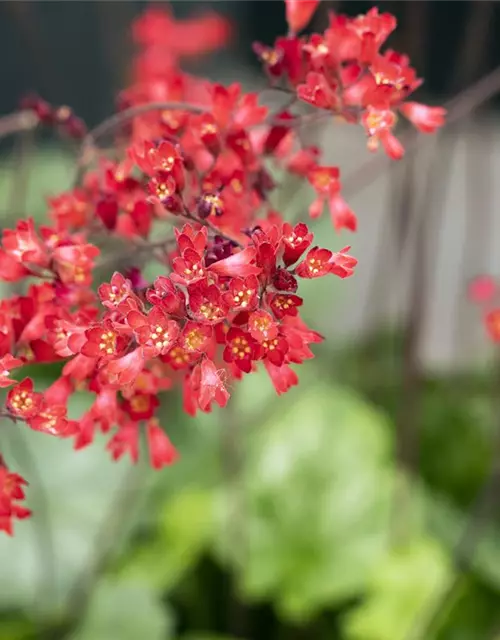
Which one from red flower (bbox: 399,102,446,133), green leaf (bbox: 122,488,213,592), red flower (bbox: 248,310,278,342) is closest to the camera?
red flower (bbox: 248,310,278,342)

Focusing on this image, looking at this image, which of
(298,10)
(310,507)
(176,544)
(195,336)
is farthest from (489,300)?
(195,336)

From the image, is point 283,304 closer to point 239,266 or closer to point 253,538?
point 239,266

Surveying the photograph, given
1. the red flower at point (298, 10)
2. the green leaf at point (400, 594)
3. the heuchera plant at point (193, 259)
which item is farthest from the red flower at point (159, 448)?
the green leaf at point (400, 594)

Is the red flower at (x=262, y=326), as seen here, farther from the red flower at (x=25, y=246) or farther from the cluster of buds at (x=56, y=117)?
the cluster of buds at (x=56, y=117)

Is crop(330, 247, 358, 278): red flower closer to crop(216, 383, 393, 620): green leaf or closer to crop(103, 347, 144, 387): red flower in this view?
crop(103, 347, 144, 387): red flower

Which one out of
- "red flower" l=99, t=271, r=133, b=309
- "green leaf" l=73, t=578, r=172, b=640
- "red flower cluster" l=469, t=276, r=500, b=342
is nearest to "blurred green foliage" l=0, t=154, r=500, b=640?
"green leaf" l=73, t=578, r=172, b=640

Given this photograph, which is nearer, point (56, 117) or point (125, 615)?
point (56, 117)
